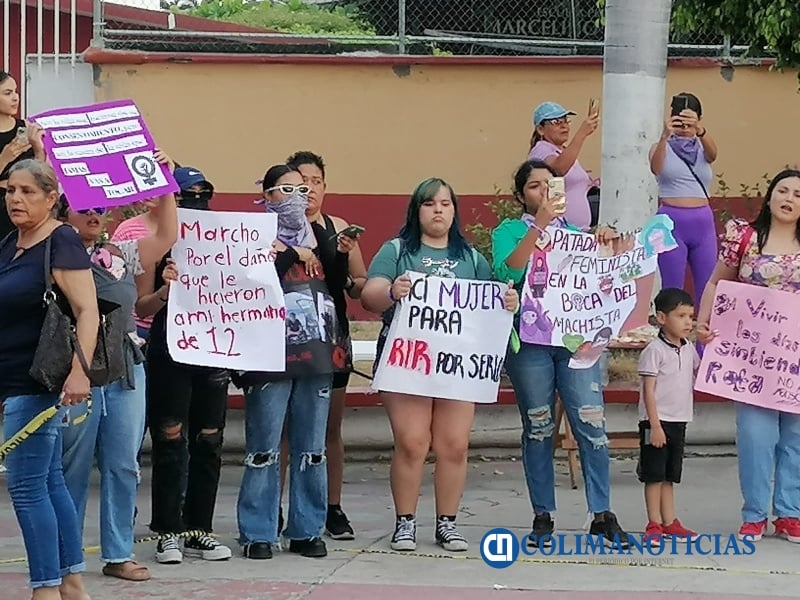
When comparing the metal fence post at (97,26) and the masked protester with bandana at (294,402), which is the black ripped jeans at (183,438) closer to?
the masked protester with bandana at (294,402)

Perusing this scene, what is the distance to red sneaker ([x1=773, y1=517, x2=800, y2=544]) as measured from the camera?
7375 millimetres

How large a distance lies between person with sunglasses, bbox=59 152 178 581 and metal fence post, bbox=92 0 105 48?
693 cm

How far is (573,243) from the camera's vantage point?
7371mm

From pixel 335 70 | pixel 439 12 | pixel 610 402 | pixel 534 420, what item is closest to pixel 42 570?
pixel 534 420

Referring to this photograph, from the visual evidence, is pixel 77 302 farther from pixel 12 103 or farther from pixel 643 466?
pixel 643 466

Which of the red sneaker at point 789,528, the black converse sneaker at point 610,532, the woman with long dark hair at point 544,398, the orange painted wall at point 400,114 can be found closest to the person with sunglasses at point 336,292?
the woman with long dark hair at point 544,398

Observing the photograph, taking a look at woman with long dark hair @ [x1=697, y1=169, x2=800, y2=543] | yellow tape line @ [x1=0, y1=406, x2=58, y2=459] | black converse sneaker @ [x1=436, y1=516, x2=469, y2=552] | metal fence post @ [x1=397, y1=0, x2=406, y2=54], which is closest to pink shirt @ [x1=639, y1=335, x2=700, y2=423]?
woman with long dark hair @ [x1=697, y1=169, x2=800, y2=543]

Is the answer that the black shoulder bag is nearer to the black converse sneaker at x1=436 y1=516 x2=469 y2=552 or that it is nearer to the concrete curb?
the black converse sneaker at x1=436 y1=516 x2=469 y2=552

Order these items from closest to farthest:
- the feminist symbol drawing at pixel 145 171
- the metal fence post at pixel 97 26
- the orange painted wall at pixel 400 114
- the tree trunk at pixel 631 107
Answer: the feminist symbol drawing at pixel 145 171, the tree trunk at pixel 631 107, the metal fence post at pixel 97 26, the orange painted wall at pixel 400 114

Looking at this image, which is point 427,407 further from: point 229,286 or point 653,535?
point 653,535

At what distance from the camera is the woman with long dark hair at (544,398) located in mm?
7238

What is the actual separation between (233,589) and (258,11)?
15.0 m

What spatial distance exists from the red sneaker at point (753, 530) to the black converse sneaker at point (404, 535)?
168 cm

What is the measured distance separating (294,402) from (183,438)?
0.56 metres
